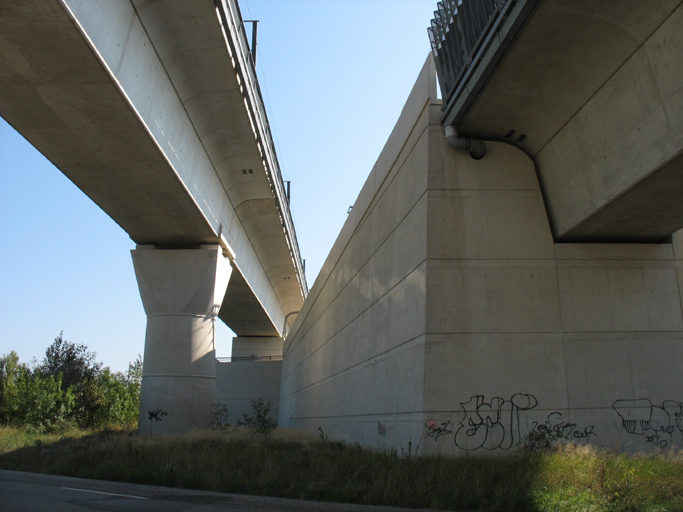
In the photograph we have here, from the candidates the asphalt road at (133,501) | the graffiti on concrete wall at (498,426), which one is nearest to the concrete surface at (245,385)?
the asphalt road at (133,501)

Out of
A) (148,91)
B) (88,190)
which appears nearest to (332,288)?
(88,190)

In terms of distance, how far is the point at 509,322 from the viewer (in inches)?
405

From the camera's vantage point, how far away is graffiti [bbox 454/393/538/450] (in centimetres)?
959

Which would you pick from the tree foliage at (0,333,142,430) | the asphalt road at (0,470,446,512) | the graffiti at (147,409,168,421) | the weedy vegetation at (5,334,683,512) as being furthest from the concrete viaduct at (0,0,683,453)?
the tree foliage at (0,333,142,430)

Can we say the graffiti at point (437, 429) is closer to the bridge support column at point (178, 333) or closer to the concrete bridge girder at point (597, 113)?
the concrete bridge girder at point (597, 113)

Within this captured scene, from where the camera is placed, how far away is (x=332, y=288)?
2180 cm

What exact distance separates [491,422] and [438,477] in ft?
8.03

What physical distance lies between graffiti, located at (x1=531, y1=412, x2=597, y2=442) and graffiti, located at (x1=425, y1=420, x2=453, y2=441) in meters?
1.52

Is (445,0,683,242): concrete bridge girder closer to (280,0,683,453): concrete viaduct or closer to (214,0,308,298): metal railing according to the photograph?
(280,0,683,453): concrete viaduct

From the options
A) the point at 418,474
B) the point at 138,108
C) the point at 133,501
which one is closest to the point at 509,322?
the point at 418,474

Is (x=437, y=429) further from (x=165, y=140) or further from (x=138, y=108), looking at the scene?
(x=165, y=140)

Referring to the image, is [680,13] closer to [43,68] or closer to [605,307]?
[605,307]

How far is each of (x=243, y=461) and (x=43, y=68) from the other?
8.83 metres

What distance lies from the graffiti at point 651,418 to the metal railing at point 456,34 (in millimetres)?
6775
